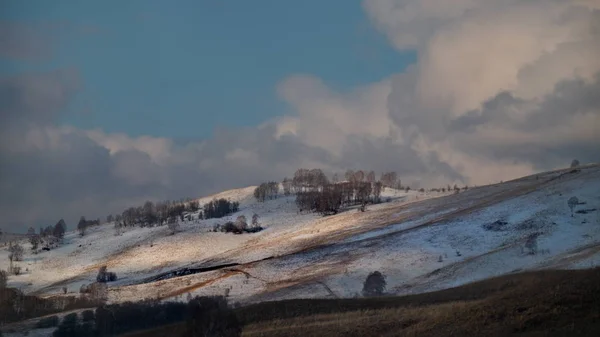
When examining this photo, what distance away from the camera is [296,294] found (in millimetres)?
74750

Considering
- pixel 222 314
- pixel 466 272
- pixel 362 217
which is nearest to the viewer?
pixel 222 314

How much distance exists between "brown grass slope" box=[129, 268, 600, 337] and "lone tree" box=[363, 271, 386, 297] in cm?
2362

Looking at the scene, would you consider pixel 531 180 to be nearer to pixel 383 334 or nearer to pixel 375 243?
pixel 375 243

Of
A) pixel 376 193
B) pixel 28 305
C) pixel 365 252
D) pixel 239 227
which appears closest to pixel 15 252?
pixel 239 227

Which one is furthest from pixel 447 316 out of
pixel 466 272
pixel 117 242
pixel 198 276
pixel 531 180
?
pixel 117 242

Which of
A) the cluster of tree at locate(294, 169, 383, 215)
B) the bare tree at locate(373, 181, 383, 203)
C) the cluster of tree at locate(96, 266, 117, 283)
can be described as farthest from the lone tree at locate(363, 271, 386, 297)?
the bare tree at locate(373, 181, 383, 203)

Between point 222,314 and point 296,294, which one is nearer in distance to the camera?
point 222,314

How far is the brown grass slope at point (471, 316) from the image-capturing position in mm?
29700

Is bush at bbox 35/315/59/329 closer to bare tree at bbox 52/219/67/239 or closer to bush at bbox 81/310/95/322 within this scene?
bush at bbox 81/310/95/322

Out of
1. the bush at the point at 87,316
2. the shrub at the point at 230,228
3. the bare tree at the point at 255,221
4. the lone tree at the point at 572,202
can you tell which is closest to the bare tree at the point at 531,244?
the lone tree at the point at 572,202

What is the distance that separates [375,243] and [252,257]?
2337cm

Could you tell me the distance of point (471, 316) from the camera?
3288 cm

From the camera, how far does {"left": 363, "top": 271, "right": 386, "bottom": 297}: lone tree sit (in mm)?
70812

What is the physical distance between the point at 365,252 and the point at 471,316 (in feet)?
209
